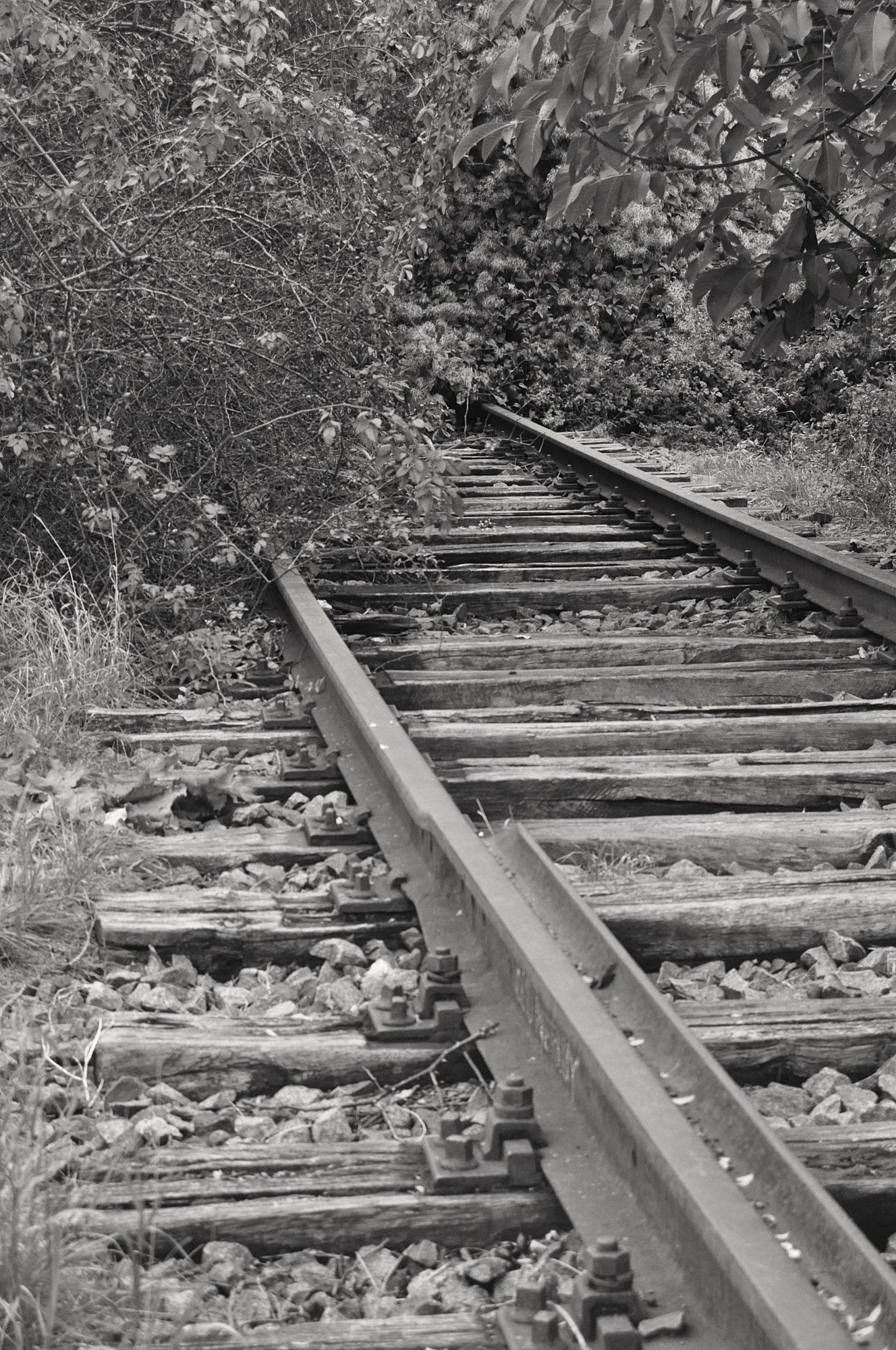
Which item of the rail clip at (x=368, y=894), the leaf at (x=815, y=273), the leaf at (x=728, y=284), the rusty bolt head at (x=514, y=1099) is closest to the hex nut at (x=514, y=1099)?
the rusty bolt head at (x=514, y=1099)

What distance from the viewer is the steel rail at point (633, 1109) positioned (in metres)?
1.59

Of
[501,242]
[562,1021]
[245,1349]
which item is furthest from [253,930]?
[501,242]

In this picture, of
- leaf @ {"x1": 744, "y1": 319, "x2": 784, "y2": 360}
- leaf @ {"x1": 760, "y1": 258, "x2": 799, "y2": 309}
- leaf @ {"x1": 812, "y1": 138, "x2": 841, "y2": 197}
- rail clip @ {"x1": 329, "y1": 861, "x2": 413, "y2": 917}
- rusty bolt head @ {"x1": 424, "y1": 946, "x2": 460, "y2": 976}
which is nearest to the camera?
rusty bolt head @ {"x1": 424, "y1": 946, "x2": 460, "y2": 976}

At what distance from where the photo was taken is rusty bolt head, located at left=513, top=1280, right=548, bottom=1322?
5.65 feet

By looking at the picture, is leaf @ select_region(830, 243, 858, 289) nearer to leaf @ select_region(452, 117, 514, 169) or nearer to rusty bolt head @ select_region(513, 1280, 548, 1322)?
leaf @ select_region(452, 117, 514, 169)

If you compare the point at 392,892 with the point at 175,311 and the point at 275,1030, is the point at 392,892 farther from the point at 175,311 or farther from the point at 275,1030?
the point at 175,311

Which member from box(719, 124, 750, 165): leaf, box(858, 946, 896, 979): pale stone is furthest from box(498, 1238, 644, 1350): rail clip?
box(719, 124, 750, 165): leaf

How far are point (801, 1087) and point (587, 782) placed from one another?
4.30ft

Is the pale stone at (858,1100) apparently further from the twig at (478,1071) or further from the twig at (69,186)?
the twig at (69,186)

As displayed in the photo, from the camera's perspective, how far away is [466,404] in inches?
538

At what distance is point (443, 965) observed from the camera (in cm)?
256

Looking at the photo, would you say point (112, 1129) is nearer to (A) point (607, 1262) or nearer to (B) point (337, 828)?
(A) point (607, 1262)

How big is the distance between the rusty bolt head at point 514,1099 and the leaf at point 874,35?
2164 mm

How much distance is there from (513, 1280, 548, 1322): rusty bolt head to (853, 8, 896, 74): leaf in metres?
2.46
